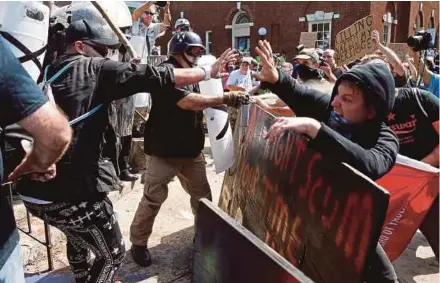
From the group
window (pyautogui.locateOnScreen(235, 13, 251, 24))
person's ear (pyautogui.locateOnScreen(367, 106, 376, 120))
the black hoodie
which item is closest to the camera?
the black hoodie

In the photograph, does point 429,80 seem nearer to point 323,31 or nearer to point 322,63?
point 322,63

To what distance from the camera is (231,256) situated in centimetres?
137

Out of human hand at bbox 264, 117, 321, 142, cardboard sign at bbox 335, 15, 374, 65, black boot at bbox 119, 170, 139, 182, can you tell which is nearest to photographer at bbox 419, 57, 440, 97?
cardboard sign at bbox 335, 15, 374, 65

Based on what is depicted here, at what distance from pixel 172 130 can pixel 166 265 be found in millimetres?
1155

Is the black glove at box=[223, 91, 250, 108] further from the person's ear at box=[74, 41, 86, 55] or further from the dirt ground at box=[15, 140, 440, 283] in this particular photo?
the dirt ground at box=[15, 140, 440, 283]

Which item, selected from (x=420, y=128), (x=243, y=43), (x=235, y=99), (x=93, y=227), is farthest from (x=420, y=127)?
(x=243, y=43)

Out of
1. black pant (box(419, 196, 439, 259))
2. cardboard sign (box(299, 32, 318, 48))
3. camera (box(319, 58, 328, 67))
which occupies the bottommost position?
black pant (box(419, 196, 439, 259))

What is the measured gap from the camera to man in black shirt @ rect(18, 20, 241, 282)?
214 centimetres

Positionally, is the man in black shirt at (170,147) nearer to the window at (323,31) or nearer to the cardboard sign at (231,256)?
the cardboard sign at (231,256)

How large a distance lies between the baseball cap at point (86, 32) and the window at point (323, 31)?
1932 centimetres

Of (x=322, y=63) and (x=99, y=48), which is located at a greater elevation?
(x=99, y=48)

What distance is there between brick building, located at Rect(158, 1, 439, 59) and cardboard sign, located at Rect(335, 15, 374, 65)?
47.3ft

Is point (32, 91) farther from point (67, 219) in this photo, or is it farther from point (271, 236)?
point (271, 236)

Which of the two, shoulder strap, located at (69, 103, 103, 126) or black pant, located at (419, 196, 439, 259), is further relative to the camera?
black pant, located at (419, 196, 439, 259)
